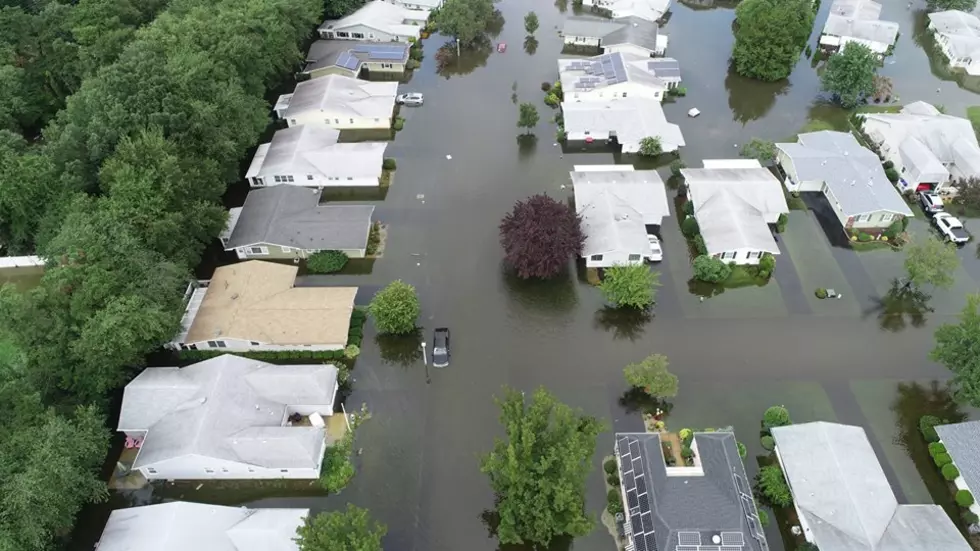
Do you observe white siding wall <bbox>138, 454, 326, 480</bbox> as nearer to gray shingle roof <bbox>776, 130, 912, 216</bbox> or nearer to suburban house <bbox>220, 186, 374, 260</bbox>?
suburban house <bbox>220, 186, 374, 260</bbox>

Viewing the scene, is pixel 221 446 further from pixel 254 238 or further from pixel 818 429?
pixel 818 429

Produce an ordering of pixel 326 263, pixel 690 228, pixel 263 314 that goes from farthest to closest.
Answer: pixel 690 228
pixel 326 263
pixel 263 314

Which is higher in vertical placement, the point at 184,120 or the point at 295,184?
the point at 184,120

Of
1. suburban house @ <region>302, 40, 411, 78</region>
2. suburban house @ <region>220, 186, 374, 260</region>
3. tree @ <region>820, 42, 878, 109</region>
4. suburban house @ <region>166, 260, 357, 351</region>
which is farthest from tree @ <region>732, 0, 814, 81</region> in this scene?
suburban house @ <region>166, 260, 357, 351</region>

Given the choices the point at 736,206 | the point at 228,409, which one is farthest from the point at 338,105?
the point at 736,206

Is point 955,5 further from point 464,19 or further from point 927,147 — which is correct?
point 464,19

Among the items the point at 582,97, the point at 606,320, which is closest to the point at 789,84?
the point at 582,97
